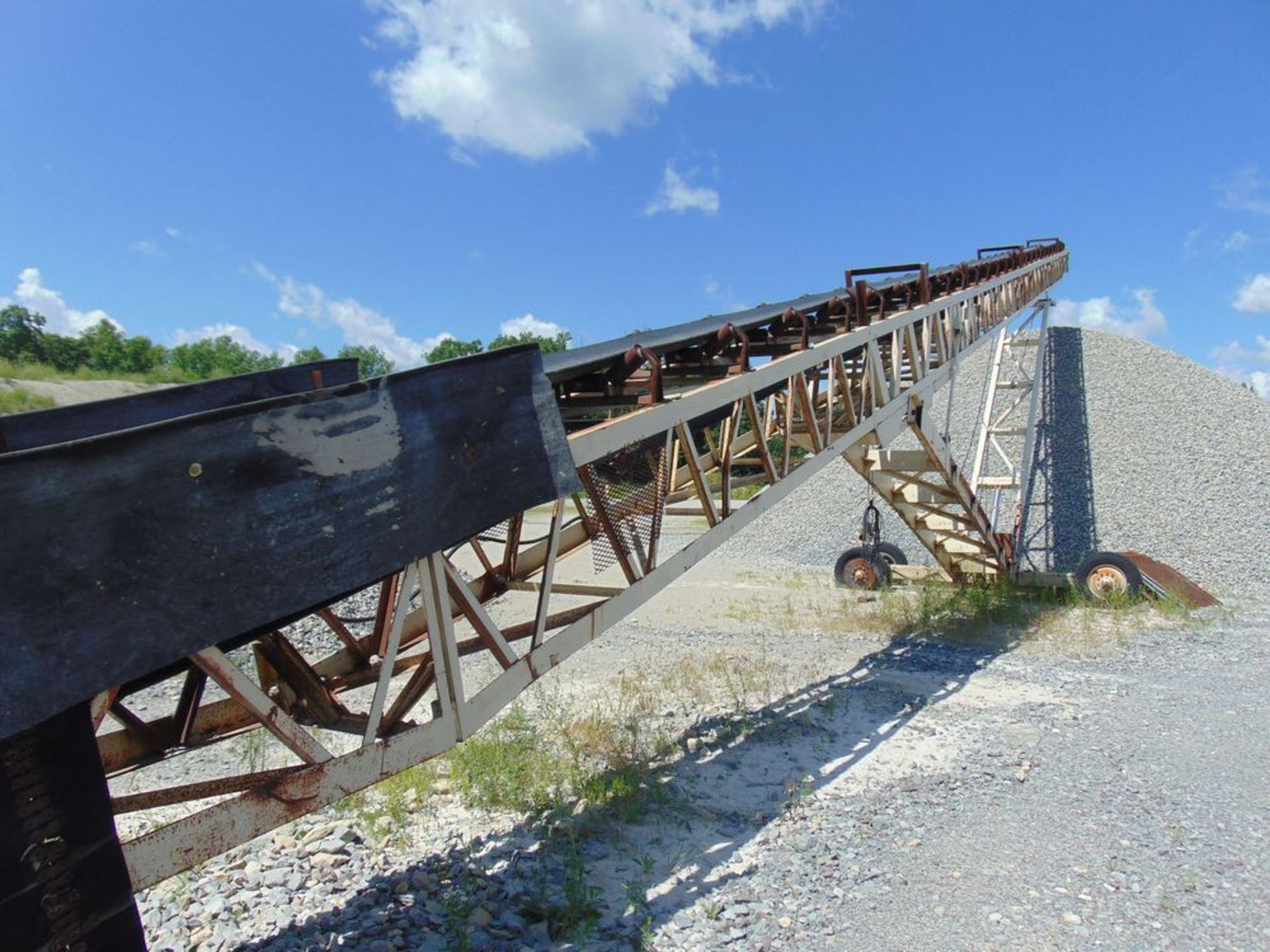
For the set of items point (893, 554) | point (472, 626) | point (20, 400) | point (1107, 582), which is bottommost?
point (1107, 582)

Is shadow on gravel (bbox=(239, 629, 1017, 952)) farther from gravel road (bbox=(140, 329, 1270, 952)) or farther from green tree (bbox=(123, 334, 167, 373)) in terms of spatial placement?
green tree (bbox=(123, 334, 167, 373))

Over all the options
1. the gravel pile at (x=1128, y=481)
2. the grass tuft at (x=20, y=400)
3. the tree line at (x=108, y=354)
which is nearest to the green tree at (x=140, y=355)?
the tree line at (x=108, y=354)

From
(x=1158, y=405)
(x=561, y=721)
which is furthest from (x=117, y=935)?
(x=1158, y=405)

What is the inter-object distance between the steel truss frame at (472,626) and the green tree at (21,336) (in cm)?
3874

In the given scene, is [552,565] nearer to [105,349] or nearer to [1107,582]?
[1107,582]

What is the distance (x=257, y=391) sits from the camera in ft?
12.2

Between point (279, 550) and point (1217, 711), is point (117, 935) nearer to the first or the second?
point (279, 550)

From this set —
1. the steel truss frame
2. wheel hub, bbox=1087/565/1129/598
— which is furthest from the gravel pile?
the steel truss frame

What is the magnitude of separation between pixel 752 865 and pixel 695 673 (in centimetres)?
359

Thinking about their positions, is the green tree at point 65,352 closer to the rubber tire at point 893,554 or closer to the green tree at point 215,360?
the green tree at point 215,360

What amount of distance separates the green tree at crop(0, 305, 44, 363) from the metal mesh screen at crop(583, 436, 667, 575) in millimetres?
40298

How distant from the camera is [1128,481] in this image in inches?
606

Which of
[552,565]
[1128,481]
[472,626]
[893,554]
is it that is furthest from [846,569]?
[552,565]

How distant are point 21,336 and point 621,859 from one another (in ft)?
148
